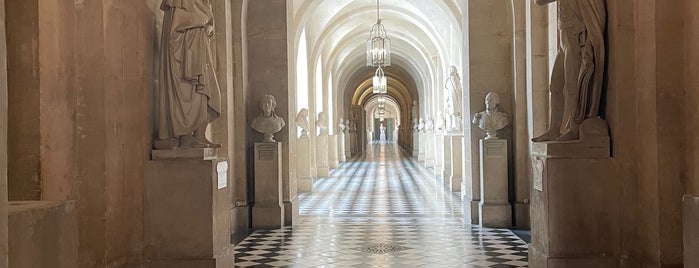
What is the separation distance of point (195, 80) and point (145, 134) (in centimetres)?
73

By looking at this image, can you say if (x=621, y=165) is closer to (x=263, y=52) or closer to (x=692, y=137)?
(x=692, y=137)

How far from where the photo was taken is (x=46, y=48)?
5.48m

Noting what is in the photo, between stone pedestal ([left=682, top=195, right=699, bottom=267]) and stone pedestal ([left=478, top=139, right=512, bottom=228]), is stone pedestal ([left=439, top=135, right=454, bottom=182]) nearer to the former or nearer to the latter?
stone pedestal ([left=478, top=139, right=512, bottom=228])

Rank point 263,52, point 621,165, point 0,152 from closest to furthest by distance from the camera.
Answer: point 0,152 < point 621,165 < point 263,52

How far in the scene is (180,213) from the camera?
21.2 feet

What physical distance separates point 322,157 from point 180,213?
16.7 m

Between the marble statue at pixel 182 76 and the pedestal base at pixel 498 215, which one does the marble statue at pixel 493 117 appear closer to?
the pedestal base at pixel 498 215

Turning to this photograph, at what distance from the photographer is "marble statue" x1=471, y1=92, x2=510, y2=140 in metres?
10.3

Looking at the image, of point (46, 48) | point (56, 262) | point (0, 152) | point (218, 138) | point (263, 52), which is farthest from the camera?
point (263, 52)

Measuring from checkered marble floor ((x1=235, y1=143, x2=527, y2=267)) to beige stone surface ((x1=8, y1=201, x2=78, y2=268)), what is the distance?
425 cm

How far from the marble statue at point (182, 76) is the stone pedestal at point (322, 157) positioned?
16091 mm

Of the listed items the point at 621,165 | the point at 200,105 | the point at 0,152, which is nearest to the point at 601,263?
the point at 621,165

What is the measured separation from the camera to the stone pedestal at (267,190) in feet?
35.6

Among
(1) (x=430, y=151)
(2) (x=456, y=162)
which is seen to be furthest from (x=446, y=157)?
(1) (x=430, y=151)
